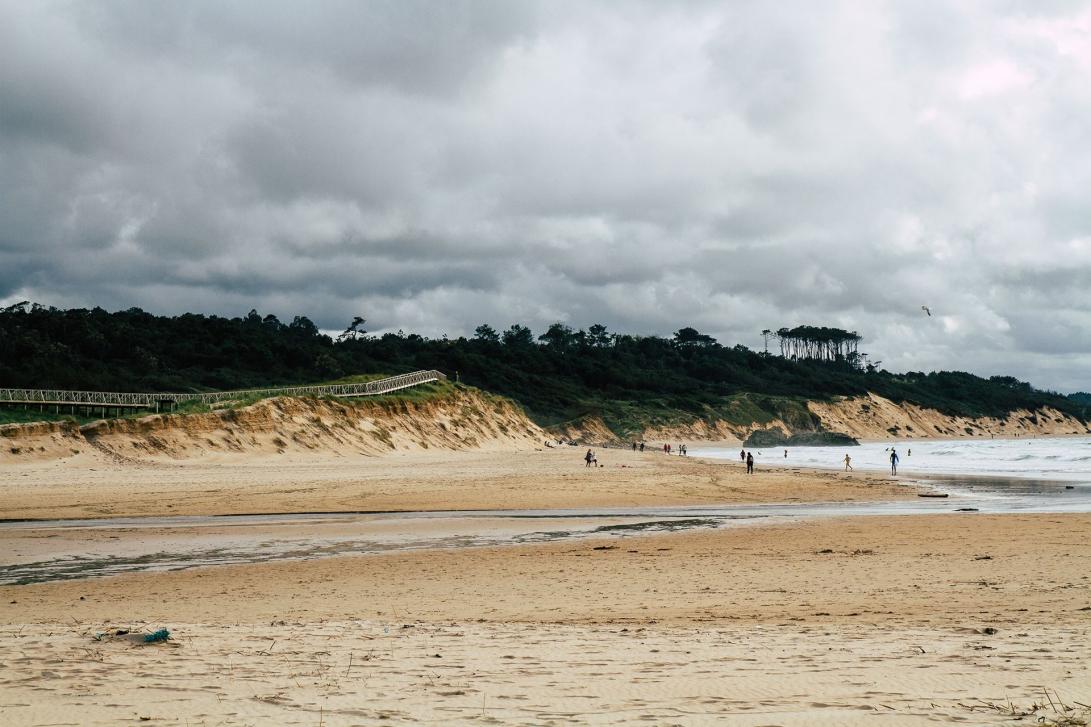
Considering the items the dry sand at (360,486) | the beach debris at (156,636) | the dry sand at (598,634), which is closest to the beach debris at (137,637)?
the beach debris at (156,636)

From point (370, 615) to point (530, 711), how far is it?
16.6 ft

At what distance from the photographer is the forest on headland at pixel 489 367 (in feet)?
264

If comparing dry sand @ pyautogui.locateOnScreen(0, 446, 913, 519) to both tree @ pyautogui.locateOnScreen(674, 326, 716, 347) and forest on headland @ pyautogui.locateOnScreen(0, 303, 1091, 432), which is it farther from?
tree @ pyautogui.locateOnScreen(674, 326, 716, 347)

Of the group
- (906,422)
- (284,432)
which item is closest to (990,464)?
(284,432)

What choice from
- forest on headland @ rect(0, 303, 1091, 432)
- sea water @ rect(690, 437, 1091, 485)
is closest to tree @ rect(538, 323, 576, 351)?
forest on headland @ rect(0, 303, 1091, 432)

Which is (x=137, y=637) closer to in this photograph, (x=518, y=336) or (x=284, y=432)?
(x=284, y=432)

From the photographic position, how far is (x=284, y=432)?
1804 inches

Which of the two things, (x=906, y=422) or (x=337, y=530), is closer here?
(x=337, y=530)

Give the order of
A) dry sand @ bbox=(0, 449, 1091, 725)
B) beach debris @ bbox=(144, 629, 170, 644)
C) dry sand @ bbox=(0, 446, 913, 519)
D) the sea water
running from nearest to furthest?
dry sand @ bbox=(0, 449, 1091, 725) < beach debris @ bbox=(144, 629, 170, 644) < dry sand @ bbox=(0, 446, 913, 519) < the sea water

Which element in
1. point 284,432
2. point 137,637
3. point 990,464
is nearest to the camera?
point 137,637

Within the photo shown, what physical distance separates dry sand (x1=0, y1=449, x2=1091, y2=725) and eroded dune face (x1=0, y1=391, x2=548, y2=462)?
2637 centimetres

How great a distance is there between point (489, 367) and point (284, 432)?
7706 centimetres

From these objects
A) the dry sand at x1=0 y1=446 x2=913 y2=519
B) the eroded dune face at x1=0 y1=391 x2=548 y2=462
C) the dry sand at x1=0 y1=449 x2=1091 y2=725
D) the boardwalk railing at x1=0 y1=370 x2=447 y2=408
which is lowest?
the dry sand at x1=0 y1=446 x2=913 y2=519

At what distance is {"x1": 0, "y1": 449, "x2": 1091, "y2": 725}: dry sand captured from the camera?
583 centimetres
